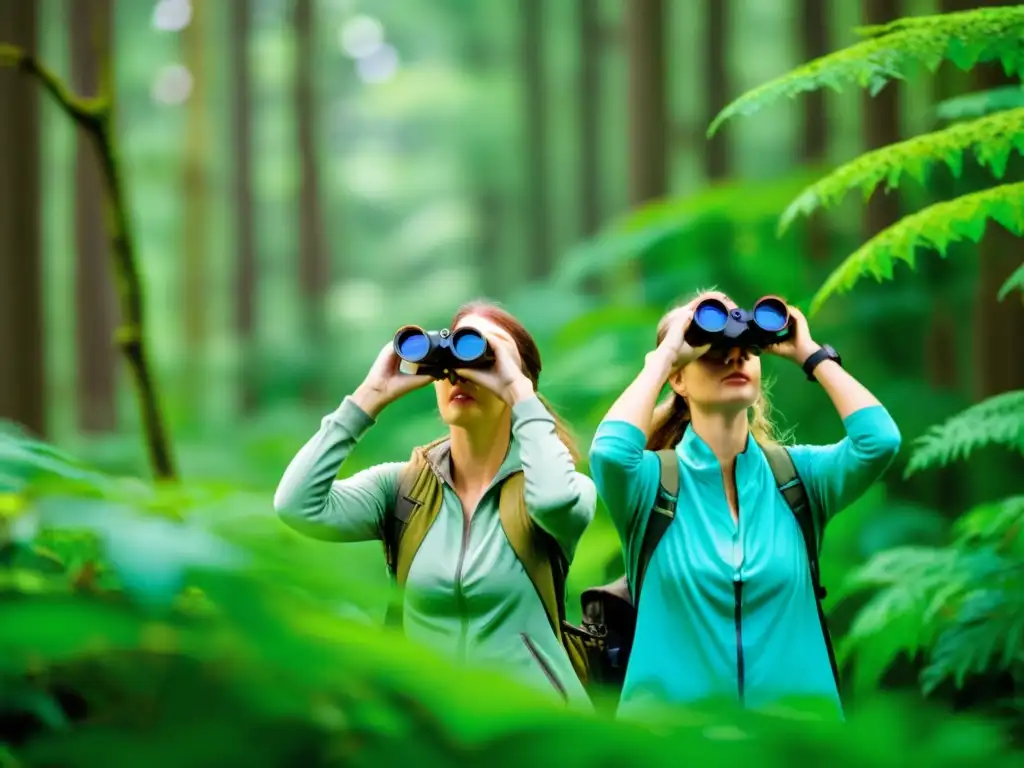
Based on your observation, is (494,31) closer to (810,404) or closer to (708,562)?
(810,404)

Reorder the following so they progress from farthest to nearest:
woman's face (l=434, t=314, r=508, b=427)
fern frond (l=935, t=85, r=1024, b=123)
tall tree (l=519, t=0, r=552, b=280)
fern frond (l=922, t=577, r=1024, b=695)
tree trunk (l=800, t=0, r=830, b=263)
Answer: tall tree (l=519, t=0, r=552, b=280)
tree trunk (l=800, t=0, r=830, b=263)
fern frond (l=935, t=85, r=1024, b=123)
fern frond (l=922, t=577, r=1024, b=695)
woman's face (l=434, t=314, r=508, b=427)

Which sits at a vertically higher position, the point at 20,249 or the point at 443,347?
the point at 20,249

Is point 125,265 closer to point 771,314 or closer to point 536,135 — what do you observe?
point 771,314

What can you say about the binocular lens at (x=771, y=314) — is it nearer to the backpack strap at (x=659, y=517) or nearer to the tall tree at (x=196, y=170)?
the backpack strap at (x=659, y=517)

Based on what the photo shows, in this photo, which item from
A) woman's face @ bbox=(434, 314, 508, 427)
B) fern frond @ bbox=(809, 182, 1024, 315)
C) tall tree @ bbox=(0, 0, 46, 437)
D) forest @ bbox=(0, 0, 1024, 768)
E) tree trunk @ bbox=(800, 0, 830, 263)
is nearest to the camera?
forest @ bbox=(0, 0, 1024, 768)

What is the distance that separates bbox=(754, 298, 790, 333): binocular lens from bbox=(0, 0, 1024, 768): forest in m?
0.64

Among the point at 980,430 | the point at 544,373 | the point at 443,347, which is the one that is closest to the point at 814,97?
the point at 544,373

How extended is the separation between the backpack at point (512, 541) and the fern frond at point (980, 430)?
43.3 inches

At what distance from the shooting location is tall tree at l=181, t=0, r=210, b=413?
18.2 meters

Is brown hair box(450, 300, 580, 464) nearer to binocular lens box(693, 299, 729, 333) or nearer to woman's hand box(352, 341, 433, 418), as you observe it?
woman's hand box(352, 341, 433, 418)

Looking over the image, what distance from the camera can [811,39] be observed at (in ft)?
39.7

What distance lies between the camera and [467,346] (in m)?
2.58

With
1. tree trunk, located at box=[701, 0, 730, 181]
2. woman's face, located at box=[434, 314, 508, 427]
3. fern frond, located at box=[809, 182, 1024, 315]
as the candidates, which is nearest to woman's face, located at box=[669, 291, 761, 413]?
woman's face, located at box=[434, 314, 508, 427]

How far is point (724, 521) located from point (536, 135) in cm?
2086
